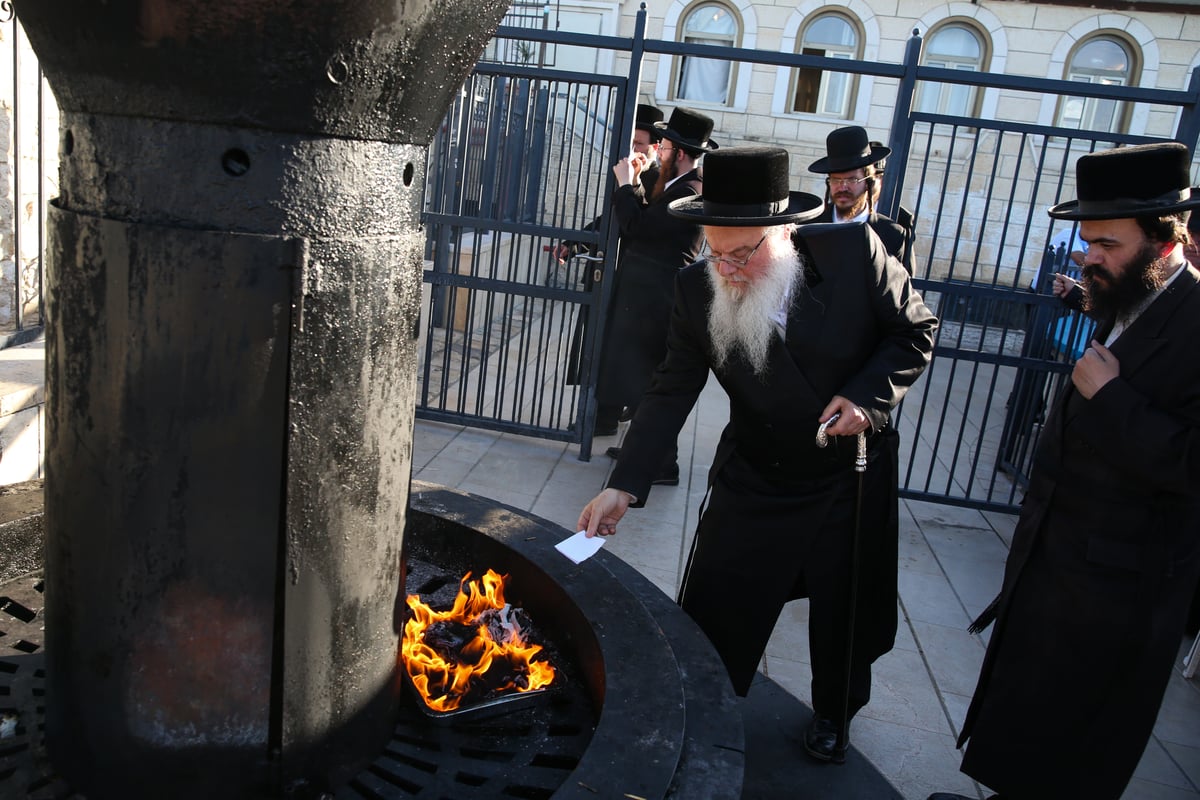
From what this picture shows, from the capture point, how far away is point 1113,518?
2650 mm

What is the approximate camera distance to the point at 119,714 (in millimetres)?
1637

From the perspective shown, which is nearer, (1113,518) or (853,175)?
(1113,518)

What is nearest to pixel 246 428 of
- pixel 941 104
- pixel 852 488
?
pixel 852 488

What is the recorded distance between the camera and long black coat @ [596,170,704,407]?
229 inches

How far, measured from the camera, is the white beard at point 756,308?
2850 millimetres

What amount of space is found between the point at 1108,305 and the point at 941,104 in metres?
17.5

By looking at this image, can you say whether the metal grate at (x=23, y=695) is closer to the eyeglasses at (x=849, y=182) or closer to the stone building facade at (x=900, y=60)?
the eyeglasses at (x=849, y=182)

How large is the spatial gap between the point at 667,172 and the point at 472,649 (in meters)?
4.21

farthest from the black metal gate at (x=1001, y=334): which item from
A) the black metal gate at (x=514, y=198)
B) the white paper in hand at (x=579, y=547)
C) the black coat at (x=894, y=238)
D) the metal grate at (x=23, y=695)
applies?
the metal grate at (x=23, y=695)

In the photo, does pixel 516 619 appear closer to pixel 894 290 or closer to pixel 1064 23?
pixel 894 290

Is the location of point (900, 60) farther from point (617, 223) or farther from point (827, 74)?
point (617, 223)

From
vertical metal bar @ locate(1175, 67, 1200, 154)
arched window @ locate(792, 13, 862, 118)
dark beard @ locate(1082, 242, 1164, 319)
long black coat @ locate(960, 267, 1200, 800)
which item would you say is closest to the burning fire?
long black coat @ locate(960, 267, 1200, 800)

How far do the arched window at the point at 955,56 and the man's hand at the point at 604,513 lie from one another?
17525 millimetres

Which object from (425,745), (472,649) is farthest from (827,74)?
(425,745)
